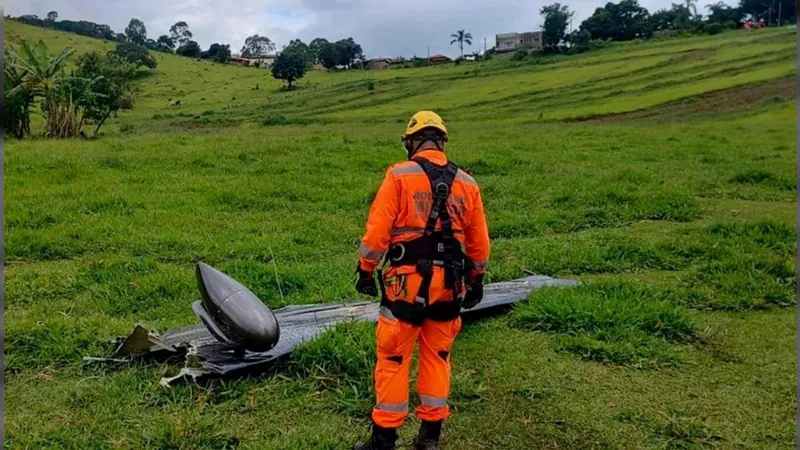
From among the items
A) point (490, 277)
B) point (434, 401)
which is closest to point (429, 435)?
point (434, 401)

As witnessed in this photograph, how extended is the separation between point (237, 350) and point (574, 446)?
7.87 feet

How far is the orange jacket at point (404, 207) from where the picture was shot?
12.2 feet

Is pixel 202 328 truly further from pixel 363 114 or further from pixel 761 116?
pixel 363 114

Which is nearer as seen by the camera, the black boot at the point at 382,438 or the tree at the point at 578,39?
the black boot at the point at 382,438

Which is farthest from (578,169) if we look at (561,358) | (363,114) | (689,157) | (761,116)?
(363,114)

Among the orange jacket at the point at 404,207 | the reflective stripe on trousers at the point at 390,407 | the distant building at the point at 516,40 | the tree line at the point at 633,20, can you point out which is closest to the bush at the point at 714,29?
the tree line at the point at 633,20

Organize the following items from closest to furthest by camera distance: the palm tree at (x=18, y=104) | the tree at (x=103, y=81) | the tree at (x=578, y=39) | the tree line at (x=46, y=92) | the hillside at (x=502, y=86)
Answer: the palm tree at (x=18, y=104), the tree line at (x=46, y=92), the tree at (x=103, y=81), the hillside at (x=502, y=86), the tree at (x=578, y=39)

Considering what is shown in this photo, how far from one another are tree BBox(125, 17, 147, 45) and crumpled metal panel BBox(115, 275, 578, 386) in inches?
4057

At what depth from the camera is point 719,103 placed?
32.3m

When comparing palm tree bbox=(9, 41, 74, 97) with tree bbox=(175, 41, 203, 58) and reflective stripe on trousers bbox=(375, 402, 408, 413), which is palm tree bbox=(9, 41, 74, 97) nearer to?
reflective stripe on trousers bbox=(375, 402, 408, 413)

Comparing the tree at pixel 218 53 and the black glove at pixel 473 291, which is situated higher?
the tree at pixel 218 53

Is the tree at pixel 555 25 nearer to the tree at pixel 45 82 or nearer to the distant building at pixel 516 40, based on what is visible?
the distant building at pixel 516 40

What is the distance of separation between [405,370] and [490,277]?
3.59m

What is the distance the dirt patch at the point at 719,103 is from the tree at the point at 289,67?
112ft
